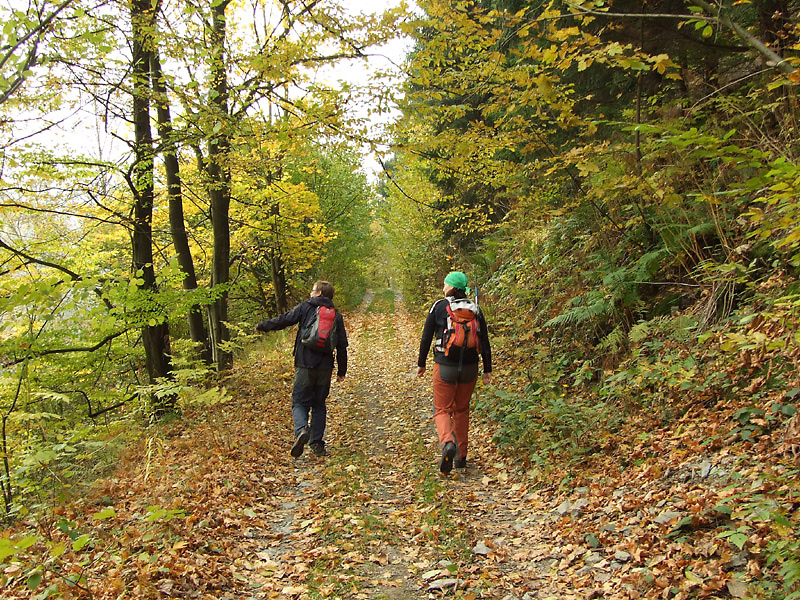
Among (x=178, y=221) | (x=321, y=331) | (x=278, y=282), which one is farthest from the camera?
(x=278, y=282)

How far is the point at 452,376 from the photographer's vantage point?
6.20 meters

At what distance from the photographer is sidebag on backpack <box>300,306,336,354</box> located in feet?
22.9

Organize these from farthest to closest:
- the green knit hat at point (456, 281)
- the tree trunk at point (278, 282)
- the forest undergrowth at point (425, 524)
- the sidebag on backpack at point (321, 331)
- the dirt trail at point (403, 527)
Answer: the tree trunk at point (278, 282)
the sidebag on backpack at point (321, 331)
the green knit hat at point (456, 281)
the dirt trail at point (403, 527)
the forest undergrowth at point (425, 524)

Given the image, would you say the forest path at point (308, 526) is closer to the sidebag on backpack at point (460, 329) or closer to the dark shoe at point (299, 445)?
the dark shoe at point (299, 445)

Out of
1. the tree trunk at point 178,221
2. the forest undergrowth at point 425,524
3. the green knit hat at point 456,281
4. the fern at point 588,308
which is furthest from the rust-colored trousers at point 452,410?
the tree trunk at point 178,221

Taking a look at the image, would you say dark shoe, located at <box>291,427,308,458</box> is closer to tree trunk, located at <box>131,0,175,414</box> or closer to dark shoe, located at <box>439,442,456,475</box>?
dark shoe, located at <box>439,442,456,475</box>

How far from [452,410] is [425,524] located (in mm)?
1792

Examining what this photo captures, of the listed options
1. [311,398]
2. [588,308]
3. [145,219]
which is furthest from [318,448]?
[145,219]

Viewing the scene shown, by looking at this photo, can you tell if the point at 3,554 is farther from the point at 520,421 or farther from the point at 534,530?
the point at 520,421

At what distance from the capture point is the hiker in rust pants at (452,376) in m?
6.17

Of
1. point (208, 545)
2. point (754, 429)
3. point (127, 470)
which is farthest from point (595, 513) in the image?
point (127, 470)

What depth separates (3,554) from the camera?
2.45m

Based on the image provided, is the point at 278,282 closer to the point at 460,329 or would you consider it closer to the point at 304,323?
the point at 304,323

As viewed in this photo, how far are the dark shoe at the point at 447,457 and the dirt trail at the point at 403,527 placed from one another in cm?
12
